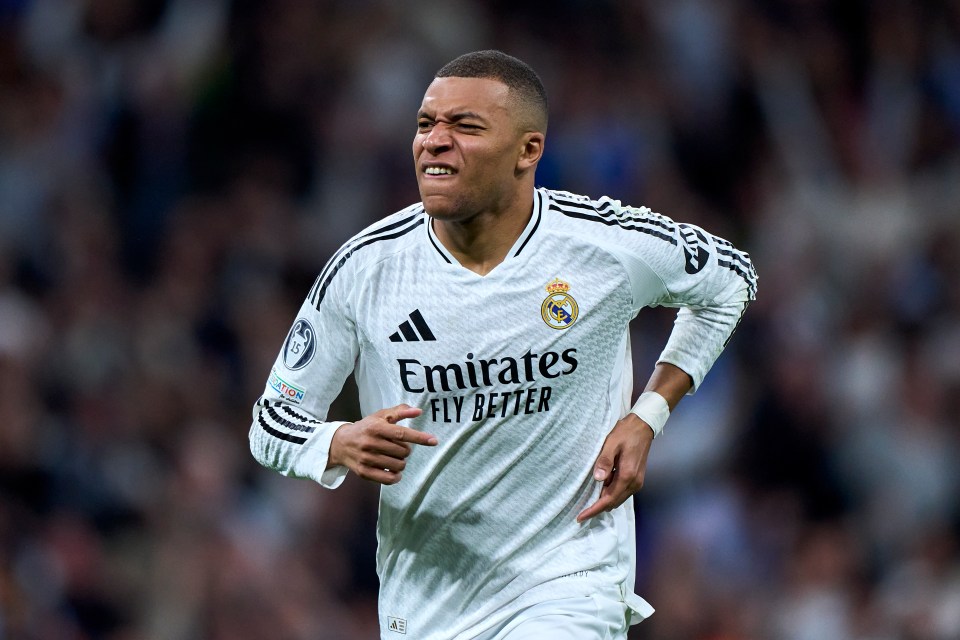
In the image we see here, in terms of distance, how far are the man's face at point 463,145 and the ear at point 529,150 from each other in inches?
3.0

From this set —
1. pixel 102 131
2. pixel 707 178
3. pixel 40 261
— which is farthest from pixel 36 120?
pixel 707 178

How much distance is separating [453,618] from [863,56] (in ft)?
23.8

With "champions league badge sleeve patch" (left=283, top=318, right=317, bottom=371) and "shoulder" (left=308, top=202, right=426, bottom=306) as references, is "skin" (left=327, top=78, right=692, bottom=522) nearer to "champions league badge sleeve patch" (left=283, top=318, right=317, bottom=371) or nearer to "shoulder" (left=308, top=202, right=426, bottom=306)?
"shoulder" (left=308, top=202, right=426, bottom=306)

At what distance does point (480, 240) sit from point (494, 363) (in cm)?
40

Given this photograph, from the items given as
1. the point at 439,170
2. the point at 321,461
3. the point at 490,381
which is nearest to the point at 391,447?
the point at 321,461

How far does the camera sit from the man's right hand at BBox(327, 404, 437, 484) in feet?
13.6

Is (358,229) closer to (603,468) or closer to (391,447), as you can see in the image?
(603,468)

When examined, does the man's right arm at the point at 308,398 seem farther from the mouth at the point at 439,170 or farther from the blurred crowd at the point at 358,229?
the blurred crowd at the point at 358,229

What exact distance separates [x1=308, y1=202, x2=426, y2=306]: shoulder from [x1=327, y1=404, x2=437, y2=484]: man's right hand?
584 millimetres

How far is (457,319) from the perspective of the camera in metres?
4.61

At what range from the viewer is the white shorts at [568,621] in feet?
14.7

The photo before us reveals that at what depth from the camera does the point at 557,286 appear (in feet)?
15.3

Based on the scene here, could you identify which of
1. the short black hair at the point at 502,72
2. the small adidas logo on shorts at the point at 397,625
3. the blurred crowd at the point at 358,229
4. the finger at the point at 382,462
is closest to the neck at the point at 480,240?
the short black hair at the point at 502,72

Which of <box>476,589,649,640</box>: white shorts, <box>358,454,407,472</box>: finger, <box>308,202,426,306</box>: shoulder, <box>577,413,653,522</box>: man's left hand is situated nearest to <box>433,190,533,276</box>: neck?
→ <box>308,202,426,306</box>: shoulder
